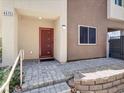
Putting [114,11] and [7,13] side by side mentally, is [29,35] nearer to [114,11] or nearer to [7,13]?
[7,13]

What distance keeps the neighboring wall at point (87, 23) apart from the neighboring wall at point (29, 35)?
2394 mm

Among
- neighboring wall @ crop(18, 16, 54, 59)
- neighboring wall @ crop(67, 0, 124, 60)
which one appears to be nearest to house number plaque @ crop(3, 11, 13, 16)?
neighboring wall @ crop(18, 16, 54, 59)

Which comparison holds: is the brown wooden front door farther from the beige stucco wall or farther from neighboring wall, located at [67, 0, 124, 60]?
the beige stucco wall

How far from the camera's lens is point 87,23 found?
392 inches

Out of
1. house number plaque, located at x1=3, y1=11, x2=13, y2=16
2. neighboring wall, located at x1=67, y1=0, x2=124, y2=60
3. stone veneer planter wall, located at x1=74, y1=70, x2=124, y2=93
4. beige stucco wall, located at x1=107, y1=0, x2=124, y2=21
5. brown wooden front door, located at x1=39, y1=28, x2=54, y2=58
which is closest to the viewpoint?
stone veneer planter wall, located at x1=74, y1=70, x2=124, y2=93

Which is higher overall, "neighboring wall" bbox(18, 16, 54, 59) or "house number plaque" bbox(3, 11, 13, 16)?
"house number plaque" bbox(3, 11, 13, 16)

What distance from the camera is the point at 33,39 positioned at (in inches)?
381

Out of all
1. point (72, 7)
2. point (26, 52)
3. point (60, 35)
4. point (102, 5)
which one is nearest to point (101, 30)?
point (102, 5)

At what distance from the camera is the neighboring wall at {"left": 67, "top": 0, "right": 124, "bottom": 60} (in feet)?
30.0

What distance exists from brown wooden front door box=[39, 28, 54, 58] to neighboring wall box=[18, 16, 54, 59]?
1.20ft

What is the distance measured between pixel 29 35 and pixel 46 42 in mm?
1467

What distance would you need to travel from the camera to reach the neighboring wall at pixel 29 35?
9234 millimetres

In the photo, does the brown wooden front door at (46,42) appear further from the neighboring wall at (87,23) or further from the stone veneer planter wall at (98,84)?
the stone veneer planter wall at (98,84)

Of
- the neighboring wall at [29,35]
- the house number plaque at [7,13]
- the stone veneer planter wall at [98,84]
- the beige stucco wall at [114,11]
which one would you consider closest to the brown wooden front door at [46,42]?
the neighboring wall at [29,35]
